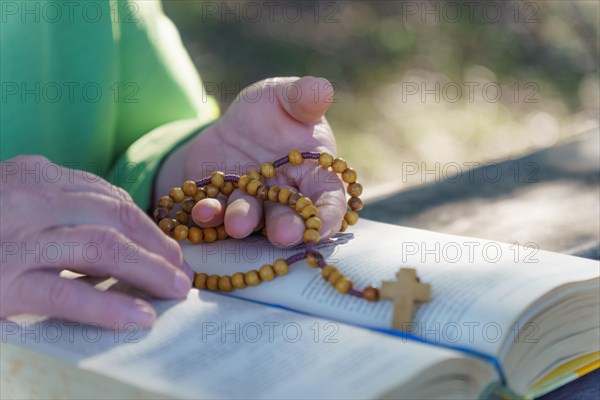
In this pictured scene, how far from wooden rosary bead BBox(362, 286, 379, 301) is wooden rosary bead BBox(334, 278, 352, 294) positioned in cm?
1

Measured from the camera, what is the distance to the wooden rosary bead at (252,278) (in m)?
0.68

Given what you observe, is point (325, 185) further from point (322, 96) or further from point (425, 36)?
point (425, 36)

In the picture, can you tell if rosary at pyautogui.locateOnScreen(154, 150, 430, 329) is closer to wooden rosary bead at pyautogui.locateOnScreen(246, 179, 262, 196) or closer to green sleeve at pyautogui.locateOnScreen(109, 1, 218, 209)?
wooden rosary bead at pyautogui.locateOnScreen(246, 179, 262, 196)

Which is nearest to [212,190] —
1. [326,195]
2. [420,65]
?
[326,195]

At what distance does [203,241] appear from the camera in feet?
2.59

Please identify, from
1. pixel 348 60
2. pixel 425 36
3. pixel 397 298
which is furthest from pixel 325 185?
pixel 425 36

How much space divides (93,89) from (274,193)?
0.97 feet

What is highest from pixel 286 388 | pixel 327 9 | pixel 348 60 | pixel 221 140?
pixel 327 9

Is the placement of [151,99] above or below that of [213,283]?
above

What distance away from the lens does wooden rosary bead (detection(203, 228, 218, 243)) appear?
0.78 meters

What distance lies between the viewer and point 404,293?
0.60 metres

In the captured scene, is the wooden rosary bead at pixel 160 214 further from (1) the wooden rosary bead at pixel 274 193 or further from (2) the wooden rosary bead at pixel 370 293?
(2) the wooden rosary bead at pixel 370 293

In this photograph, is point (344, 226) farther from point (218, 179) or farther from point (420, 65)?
point (420, 65)

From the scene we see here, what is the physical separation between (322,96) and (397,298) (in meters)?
0.24
